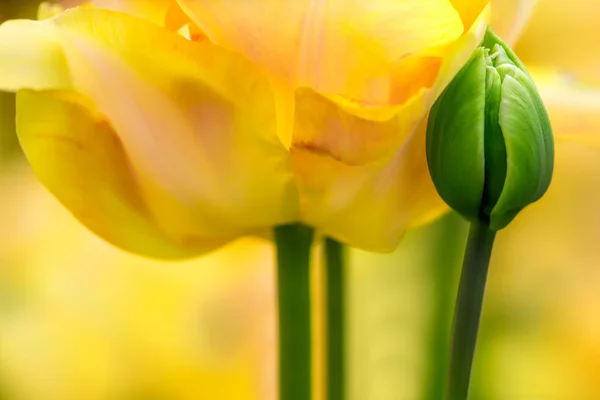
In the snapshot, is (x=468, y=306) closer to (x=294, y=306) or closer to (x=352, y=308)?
(x=294, y=306)

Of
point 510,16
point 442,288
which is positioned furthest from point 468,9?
point 442,288

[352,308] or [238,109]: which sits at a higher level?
[238,109]

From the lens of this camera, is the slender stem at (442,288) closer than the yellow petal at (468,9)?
No

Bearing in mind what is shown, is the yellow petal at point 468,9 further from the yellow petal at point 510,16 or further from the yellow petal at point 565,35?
the yellow petal at point 565,35

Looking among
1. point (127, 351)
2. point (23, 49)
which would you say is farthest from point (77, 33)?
point (127, 351)

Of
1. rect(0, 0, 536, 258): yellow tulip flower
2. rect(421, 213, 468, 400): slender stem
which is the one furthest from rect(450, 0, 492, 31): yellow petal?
rect(421, 213, 468, 400): slender stem

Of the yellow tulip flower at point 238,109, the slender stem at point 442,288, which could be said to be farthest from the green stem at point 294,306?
the slender stem at point 442,288

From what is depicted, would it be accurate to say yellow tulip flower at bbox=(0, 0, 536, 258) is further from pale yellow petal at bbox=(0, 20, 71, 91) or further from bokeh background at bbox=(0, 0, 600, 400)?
bokeh background at bbox=(0, 0, 600, 400)

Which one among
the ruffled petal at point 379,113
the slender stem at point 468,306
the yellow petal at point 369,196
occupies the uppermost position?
the ruffled petal at point 379,113
